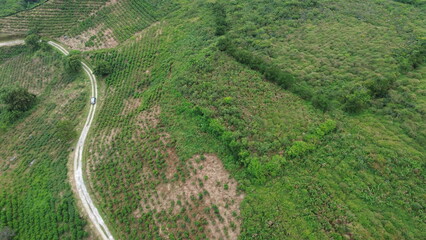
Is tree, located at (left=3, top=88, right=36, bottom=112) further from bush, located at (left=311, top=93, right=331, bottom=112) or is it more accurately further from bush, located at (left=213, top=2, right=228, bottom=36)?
bush, located at (left=311, top=93, right=331, bottom=112)

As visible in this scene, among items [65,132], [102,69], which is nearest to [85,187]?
[65,132]

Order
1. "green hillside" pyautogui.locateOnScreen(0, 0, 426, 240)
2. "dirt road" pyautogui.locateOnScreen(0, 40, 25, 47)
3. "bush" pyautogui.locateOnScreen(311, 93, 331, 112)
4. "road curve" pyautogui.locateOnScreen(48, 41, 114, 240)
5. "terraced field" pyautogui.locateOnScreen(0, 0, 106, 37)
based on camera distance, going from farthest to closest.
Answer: "terraced field" pyautogui.locateOnScreen(0, 0, 106, 37)
"dirt road" pyautogui.locateOnScreen(0, 40, 25, 47)
"bush" pyautogui.locateOnScreen(311, 93, 331, 112)
"road curve" pyautogui.locateOnScreen(48, 41, 114, 240)
"green hillside" pyautogui.locateOnScreen(0, 0, 426, 240)

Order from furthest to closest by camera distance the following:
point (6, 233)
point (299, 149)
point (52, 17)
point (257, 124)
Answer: point (52, 17) → point (257, 124) → point (299, 149) → point (6, 233)

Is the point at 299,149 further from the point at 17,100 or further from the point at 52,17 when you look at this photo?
the point at 52,17

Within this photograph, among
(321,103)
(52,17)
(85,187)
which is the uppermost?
(52,17)

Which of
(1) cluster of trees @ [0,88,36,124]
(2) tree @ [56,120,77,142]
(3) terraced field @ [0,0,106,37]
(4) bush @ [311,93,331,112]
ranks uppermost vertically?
(3) terraced field @ [0,0,106,37]

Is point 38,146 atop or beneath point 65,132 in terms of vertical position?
beneath

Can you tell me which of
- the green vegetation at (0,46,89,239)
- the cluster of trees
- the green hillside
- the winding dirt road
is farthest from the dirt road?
the winding dirt road
